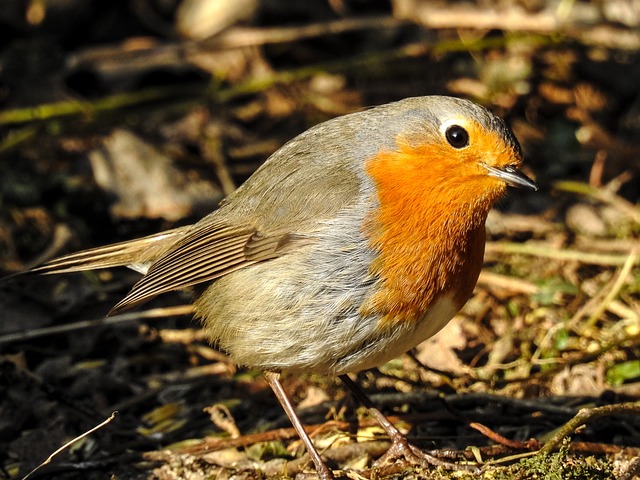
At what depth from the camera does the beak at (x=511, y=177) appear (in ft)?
11.9

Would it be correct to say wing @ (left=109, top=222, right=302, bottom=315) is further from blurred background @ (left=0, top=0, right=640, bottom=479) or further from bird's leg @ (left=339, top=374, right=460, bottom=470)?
bird's leg @ (left=339, top=374, right=460, bottom=470)

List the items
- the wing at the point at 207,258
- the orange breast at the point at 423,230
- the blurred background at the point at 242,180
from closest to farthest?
1. the orange breast at the point at 423,230
2. the wing at the point at 207,258
3. the blurred background at the point at 242,180

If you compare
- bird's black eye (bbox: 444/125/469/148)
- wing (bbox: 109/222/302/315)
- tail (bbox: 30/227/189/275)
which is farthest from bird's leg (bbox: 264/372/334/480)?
bird's black eye (bbox: 444/125/469/148)

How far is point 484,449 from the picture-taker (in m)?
3.74

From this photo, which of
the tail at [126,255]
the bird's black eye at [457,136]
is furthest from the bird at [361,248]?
the tail at [126,255]

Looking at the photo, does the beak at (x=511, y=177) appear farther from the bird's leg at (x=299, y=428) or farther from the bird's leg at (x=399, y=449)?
the bird's leg at (x=299, y=428)

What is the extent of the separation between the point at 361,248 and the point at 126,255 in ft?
4.54

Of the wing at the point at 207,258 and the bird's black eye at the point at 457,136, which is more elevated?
the bird's black eye at the point at 457,136

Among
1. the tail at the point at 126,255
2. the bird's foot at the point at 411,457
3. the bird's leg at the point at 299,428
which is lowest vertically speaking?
the bird's foot at the point at 411,457

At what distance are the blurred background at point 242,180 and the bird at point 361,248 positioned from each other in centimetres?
53

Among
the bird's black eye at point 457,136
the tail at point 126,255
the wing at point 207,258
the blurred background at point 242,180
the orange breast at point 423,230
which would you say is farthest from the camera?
the tail at point 126,255

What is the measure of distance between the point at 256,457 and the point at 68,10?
4.12 metres

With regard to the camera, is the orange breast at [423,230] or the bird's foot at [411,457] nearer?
the orange breast at [423,230]

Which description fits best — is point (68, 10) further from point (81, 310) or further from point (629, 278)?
point (629, 278)
